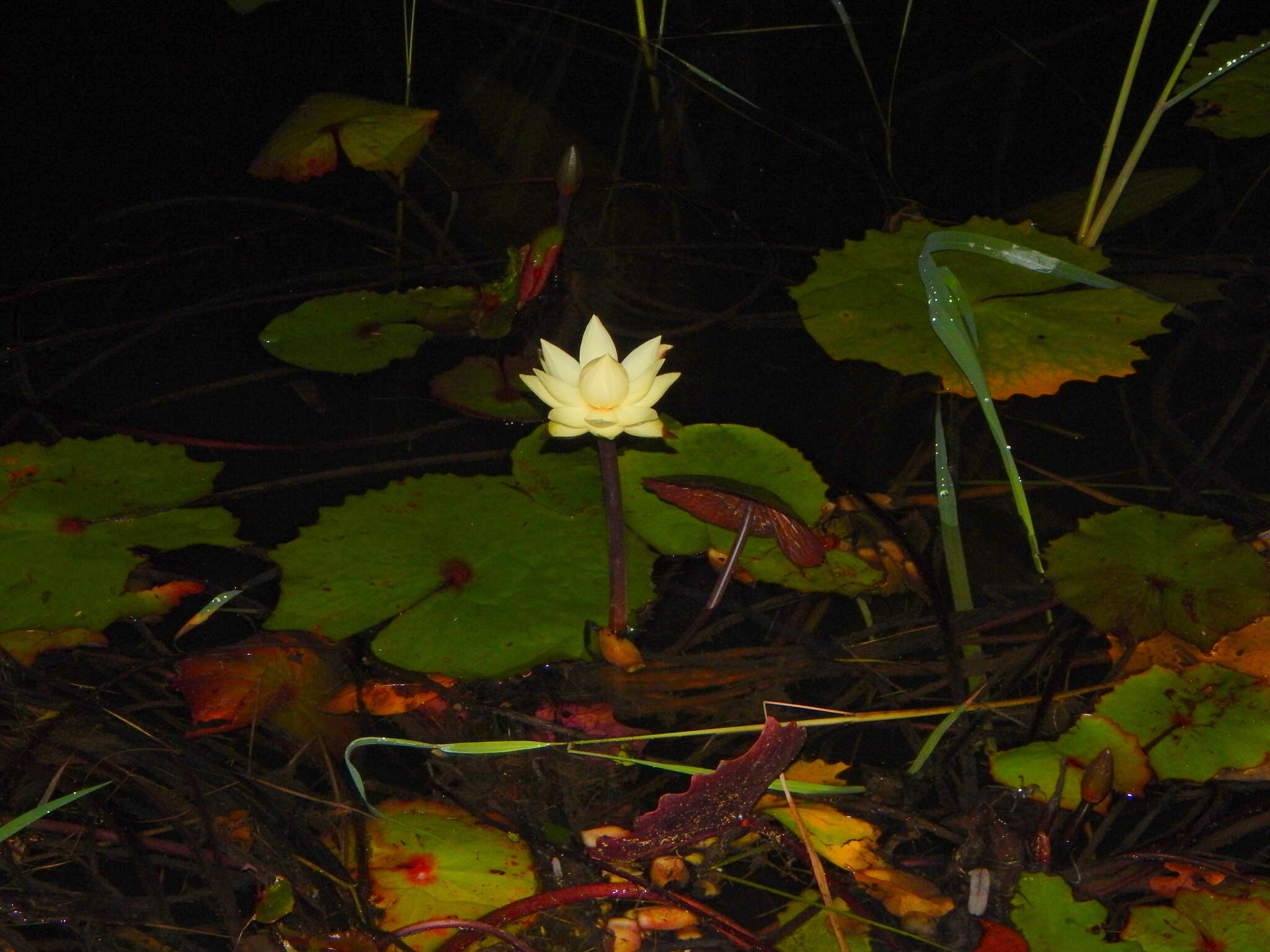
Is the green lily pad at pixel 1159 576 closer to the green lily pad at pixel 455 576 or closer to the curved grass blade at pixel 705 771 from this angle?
the curved grass blade at pixel 705 771

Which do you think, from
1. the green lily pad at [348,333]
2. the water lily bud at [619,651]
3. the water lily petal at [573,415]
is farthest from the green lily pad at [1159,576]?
the green lily pad at [348,333]

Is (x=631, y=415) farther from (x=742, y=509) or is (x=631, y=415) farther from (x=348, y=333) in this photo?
(x=348, y=333)

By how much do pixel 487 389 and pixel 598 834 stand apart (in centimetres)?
98

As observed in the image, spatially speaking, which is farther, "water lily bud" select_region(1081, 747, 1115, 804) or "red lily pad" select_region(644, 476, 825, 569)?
"red lily pad" select_region(644, 476, 825, 569)

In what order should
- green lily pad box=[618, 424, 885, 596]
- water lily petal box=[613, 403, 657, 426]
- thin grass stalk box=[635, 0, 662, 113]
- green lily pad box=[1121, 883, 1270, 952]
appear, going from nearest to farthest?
1. green lily pad box=[1121, 883, 1270, 952]
2. water lily petal box=[613, 403, 657, 426]
3. green lily pad box=[618, 424, 885, 596]
4. thin grass stalk box=[635, 0, 662, 113]

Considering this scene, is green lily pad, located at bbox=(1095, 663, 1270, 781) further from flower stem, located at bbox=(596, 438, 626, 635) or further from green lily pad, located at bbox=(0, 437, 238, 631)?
green lily pad, located at bbox=(0, 437, 238, 631)

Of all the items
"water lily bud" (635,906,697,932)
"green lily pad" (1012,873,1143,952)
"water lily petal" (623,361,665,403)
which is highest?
"water lily petal" (623,361,665,403)

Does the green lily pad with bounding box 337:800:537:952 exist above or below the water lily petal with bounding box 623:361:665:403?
below

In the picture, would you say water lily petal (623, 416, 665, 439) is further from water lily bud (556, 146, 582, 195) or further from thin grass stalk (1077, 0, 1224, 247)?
thin grass stalk (1077, 0, 1224, 247)

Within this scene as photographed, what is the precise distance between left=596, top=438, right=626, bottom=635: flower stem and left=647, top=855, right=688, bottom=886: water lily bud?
362 mm

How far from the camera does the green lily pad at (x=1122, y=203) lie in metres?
2.34

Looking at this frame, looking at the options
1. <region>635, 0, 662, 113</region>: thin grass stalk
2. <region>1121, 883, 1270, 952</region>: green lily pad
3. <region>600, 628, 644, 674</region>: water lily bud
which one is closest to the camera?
<region>1121, 883, 1270, 952</region>: green lily pad

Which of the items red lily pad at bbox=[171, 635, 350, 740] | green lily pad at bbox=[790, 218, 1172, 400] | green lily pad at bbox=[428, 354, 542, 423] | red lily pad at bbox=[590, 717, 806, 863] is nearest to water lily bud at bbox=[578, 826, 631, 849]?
red lily pad at bbox=[590, 717, 806, 863]

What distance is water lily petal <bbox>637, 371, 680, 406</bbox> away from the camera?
1.33 meters
